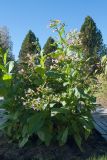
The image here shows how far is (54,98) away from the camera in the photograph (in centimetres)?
469

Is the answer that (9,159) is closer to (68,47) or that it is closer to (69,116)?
(69,116)

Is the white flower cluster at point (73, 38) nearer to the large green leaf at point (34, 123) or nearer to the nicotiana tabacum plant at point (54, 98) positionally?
the nicotiana tabacum plant at point (54, 98)

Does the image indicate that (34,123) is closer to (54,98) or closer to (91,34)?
(54,98)

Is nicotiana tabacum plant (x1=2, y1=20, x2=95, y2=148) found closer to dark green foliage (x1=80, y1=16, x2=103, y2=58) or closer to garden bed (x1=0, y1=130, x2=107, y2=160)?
garden bed (x1=0, y1=130, x2=107, y2=160)

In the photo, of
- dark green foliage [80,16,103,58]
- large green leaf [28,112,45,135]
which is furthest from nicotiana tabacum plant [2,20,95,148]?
dark green foliage [80,16,103,58]

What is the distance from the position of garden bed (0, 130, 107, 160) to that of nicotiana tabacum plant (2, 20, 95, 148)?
10 centimetres

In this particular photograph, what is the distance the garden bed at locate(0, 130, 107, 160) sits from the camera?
4586 mm

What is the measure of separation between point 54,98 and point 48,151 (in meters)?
0.59

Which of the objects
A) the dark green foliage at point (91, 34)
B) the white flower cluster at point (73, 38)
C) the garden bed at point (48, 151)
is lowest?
the garden bed at point (48, 151)

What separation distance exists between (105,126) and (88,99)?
213cm

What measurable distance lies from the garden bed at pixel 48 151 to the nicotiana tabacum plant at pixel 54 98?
10 cm

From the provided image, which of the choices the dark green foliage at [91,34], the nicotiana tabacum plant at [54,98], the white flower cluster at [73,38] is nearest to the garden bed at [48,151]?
the nicotiana tabacum plant at [54,98]

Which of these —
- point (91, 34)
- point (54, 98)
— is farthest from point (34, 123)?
point (91, 34)

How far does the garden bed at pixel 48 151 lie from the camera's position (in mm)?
4586
